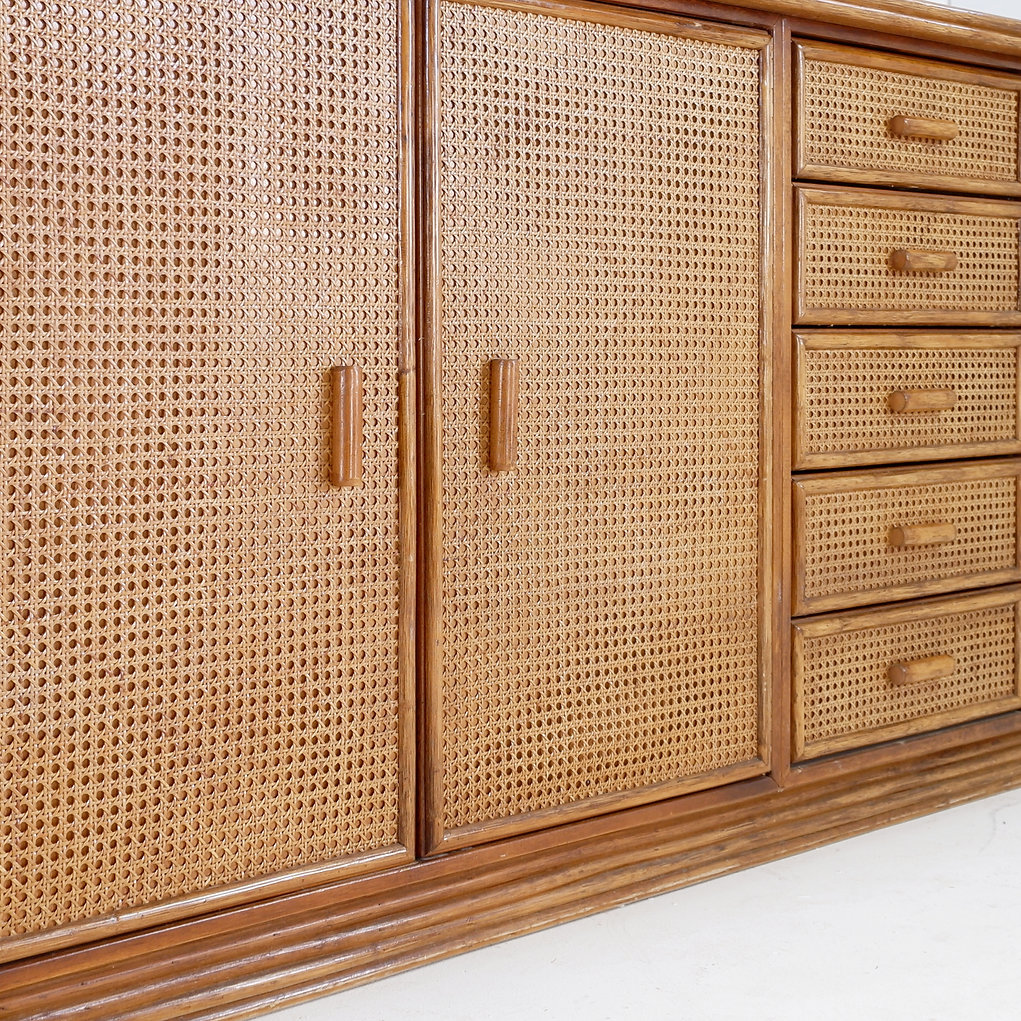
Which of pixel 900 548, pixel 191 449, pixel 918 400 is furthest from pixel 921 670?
pixel 191 449

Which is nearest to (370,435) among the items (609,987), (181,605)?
(181,605)

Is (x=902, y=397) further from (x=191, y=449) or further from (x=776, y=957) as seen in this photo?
(x=191, y=449)

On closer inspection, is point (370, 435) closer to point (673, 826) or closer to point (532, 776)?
point (532, 776)

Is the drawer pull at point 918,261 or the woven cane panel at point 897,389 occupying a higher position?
the drawer pull at point 918,261

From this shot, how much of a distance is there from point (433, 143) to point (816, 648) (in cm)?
77

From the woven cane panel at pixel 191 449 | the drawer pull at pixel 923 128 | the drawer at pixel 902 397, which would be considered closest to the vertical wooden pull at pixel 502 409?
the woven cane panel at pixel 191 449

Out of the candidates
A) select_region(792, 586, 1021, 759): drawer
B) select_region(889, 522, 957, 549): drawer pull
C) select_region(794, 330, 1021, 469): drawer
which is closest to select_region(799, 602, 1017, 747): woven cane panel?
select_region(792, 586, 1021, 759): drawer

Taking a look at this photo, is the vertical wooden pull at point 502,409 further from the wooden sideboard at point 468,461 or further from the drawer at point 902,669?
the drawer at point 902,669

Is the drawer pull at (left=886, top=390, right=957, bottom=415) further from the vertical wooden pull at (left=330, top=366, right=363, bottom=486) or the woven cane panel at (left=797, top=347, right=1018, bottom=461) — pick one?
the vertical wooden pull at (left=330, top=366, right=363, bottom=486)

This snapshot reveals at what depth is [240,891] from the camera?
95cm

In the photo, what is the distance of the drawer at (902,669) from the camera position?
1.29 metres

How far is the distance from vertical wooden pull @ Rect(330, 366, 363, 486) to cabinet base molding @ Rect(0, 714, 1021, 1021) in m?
0.41

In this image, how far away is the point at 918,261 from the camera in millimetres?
1322

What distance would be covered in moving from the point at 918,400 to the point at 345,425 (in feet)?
2.56
